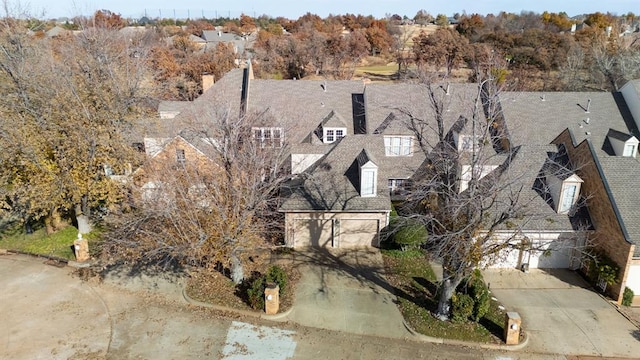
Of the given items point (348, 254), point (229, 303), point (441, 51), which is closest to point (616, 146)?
point (348, 254)

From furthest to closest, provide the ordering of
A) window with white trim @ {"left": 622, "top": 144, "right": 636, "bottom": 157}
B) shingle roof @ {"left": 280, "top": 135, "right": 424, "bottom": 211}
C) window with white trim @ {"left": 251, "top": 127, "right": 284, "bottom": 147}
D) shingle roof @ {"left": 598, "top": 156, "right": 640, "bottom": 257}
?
window with white trim @ {"left": 251, "top": 127, "right": 284, "bottom": 147} < window with white trim @ {"left": 622, "top": 144, "right": 636, "bottom": 157} < shingle roof @ {"left": 280, "top": 135, "right": 424, "bottom": 211} < shingle roof @ {"left": 598, "top": 156, "right": 640, "bottom": 257}

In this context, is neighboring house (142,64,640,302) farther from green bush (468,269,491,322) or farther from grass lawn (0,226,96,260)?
grass lawn (0,226,96,260)

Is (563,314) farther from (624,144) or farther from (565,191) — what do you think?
(624,144)

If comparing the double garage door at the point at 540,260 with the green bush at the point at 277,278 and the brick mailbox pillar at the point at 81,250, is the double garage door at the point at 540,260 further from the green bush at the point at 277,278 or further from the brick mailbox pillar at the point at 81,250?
the brick mailbox pillar at the point at 81,250

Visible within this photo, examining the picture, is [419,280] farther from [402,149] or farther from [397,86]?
[397,86]

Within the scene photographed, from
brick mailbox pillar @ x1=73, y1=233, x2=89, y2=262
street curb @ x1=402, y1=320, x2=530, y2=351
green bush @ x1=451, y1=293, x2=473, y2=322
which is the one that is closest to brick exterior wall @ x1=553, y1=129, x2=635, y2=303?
street curb @ x1=402, y1=320, x2=530, y2=351

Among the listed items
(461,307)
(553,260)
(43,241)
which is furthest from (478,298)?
(43,241)
